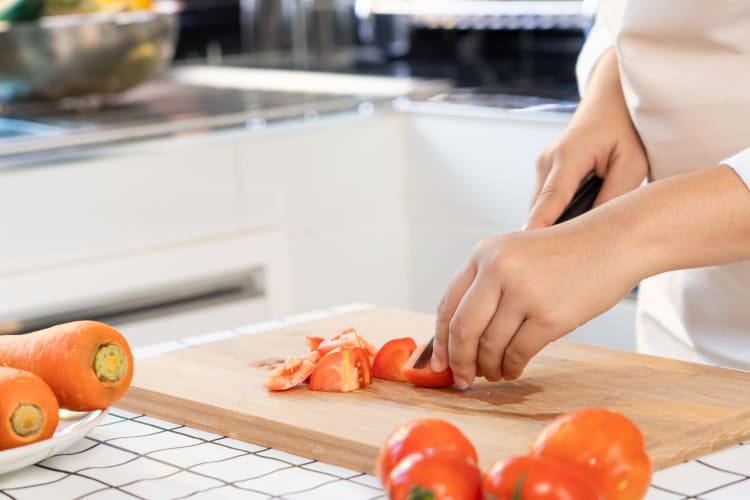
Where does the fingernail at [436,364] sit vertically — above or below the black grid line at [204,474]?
above

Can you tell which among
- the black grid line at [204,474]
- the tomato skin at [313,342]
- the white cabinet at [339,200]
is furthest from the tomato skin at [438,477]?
the white cabinet at [339,200]

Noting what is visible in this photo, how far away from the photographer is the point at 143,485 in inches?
37.7

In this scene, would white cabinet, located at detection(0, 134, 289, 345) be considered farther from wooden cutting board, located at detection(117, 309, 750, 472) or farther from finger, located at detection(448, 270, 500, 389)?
finger, located at detection(448, 270, 500, 389)

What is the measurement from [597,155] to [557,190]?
0.28 feet

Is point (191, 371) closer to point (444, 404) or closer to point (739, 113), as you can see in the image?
point (444, 404)

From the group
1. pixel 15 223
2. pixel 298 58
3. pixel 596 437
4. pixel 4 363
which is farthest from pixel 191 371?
pixel 298 58

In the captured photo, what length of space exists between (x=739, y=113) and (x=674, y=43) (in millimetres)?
101

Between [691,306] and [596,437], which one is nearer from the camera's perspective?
[596,437]

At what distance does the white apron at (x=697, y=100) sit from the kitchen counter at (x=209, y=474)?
1.40 feet

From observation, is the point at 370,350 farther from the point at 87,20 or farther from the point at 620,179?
the point at 87,20

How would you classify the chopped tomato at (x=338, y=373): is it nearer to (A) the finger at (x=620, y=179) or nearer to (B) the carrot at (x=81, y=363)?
(B) the carrot at (x=81, y=363)

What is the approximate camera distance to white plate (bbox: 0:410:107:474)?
946 mm

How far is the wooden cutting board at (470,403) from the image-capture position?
1.02 metres

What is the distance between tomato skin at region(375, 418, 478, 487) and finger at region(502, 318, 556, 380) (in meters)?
0.24
